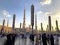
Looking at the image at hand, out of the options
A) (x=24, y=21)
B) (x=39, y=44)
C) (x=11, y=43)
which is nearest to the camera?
(x=11, y=43)

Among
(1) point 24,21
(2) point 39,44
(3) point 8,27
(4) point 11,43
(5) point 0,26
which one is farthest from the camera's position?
(3) point 8,27

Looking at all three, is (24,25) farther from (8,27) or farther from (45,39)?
(45,39)

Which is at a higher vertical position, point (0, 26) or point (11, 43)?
point (0, 26)

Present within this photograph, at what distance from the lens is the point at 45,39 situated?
5.34m

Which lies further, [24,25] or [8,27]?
[8,27]

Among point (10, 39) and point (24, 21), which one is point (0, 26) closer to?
point (24, 21)

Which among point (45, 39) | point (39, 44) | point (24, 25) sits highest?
point (24, 25)

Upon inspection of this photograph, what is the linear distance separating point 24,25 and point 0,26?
8.63m

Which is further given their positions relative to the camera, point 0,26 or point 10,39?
point 0,26

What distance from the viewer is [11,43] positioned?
5207 millimetres

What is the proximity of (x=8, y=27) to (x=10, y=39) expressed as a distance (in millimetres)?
43279

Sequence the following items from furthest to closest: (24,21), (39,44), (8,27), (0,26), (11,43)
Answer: (8,27) → (24,21) → (0,26) → (39,44) → (11,43)

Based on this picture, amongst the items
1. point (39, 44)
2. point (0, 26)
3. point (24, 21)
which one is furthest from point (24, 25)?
point (39, 44)

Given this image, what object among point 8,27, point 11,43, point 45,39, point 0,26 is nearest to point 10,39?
point 11,43
